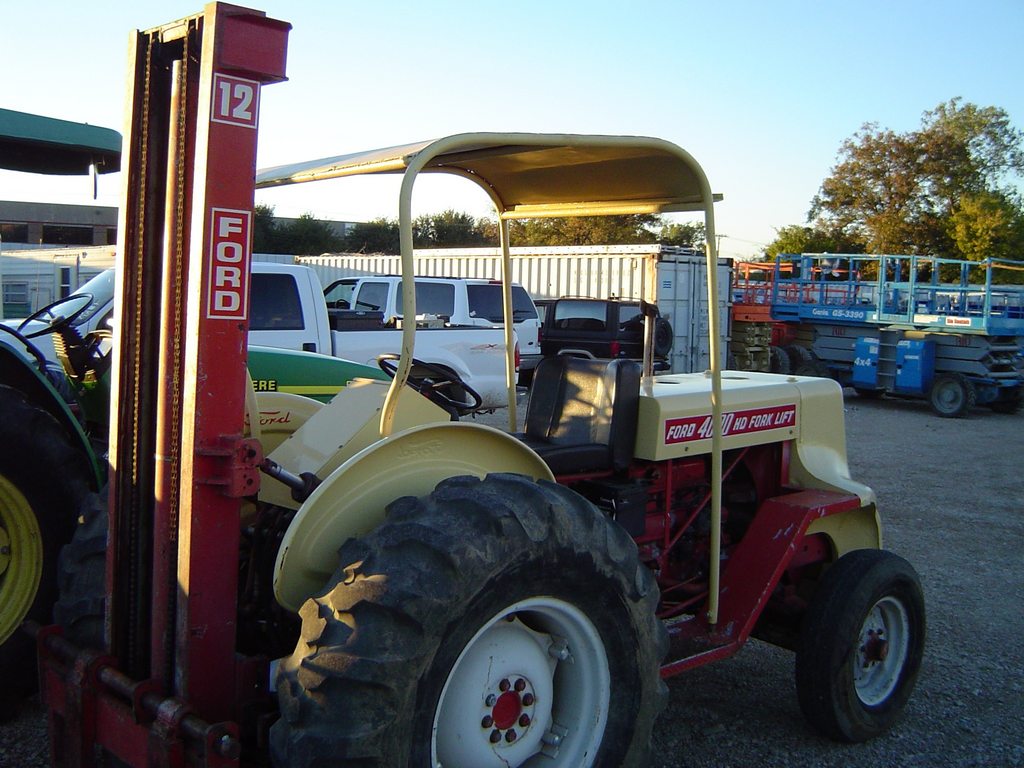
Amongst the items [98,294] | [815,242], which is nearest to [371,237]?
[815,242]

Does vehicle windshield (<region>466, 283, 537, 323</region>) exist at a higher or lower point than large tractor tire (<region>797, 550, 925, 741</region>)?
higher

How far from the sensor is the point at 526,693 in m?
2.99

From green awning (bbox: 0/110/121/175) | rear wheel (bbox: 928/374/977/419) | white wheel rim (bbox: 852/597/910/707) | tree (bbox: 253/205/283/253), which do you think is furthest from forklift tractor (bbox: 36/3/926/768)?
tree (bbox: 253/205/283/253)

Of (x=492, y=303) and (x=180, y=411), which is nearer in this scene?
(x=180, y=411)

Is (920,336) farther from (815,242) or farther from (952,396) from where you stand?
(815,242)

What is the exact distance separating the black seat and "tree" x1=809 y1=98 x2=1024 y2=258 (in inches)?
1564

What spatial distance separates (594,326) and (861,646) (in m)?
14.3

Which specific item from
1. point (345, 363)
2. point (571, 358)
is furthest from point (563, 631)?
point (345, 363)

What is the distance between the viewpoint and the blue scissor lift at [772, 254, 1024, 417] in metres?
17.9

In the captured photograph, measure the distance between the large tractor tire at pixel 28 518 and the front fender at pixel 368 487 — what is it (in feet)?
6.44

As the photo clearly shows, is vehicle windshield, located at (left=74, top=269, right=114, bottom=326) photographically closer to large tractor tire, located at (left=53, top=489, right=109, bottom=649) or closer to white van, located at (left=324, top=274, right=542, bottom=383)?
large tractor tire, located at (left=53, top=489, right=109, bottom=649)

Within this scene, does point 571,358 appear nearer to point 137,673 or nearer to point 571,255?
point 137,673

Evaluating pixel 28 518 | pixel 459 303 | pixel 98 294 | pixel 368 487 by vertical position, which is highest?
pixel 459 303

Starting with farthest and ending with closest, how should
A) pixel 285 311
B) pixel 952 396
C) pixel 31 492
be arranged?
pixel 952 396 < pixel 285 311 < pixel 31 492
